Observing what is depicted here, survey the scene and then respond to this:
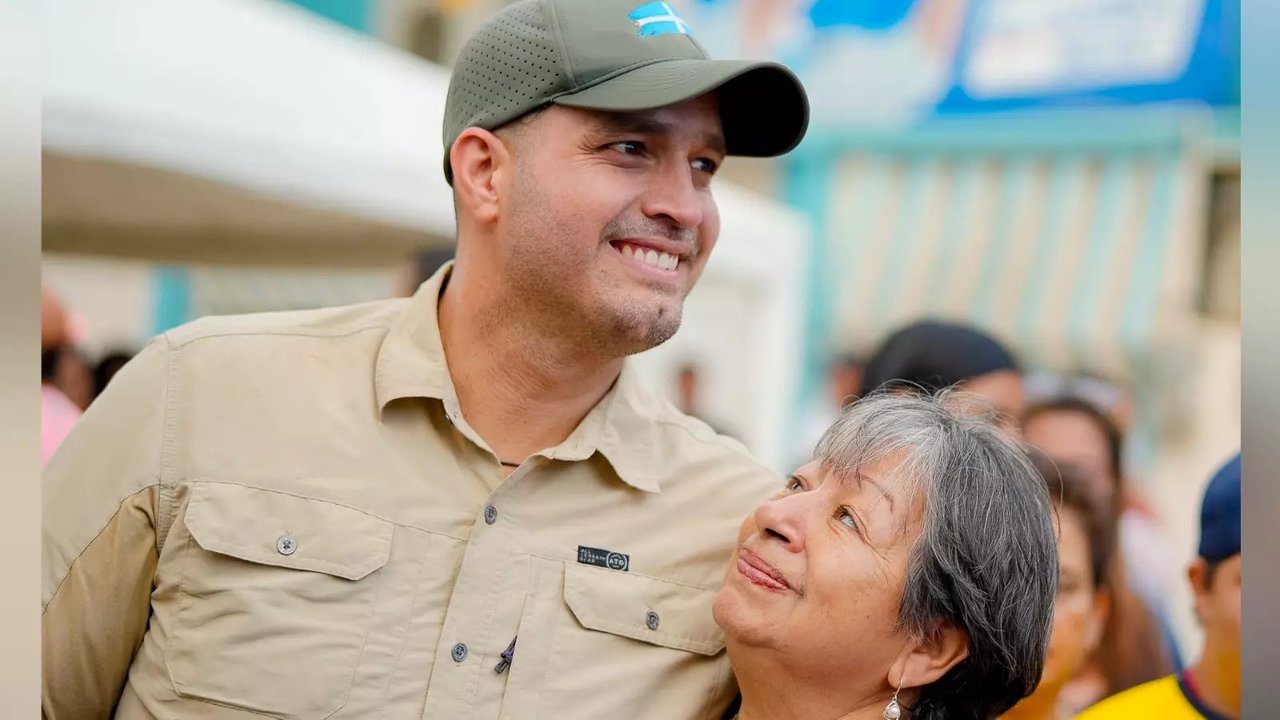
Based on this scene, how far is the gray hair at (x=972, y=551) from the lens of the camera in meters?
1.74

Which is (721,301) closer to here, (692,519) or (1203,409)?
(692,519)

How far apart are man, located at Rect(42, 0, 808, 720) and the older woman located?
18cm

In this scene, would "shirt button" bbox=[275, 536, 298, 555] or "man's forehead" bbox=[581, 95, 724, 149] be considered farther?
"man's forehead" bbox=[581, 95, 724, 149]

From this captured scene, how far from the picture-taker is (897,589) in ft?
5.71

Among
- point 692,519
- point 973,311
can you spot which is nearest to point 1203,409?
point 973,311

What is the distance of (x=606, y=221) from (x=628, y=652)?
0.65 m

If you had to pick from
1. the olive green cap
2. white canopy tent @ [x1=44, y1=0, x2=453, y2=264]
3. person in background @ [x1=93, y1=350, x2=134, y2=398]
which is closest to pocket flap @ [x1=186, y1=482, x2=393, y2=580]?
the olive green cap

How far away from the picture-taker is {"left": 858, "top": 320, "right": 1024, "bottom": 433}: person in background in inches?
122

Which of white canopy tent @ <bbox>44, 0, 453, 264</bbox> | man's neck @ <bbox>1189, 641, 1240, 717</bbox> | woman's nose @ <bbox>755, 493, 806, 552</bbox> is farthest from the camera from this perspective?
white canopy tent @ <bbox>44, 0, 453, 264</bbox>

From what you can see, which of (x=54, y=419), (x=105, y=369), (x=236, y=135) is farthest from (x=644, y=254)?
(x=105, y=369)

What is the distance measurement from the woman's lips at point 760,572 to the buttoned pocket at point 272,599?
20.3 inches

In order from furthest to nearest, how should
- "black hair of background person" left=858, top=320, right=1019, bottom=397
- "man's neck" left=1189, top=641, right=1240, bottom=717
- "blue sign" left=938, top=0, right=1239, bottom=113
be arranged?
"blue sign" left=938, top=0, right=1239, bottom=113
"black hair of background person" left=858, top=320, right=1019, bottom=397
"man's neck" left=1189, top=641, right=1240, bottom=717

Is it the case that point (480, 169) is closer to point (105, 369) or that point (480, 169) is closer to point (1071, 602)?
point (1071, 602)

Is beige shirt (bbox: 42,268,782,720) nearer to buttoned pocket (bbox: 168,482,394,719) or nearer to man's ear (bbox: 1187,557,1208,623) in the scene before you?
buttoned pocket (bbox: 168,482,394,719)
